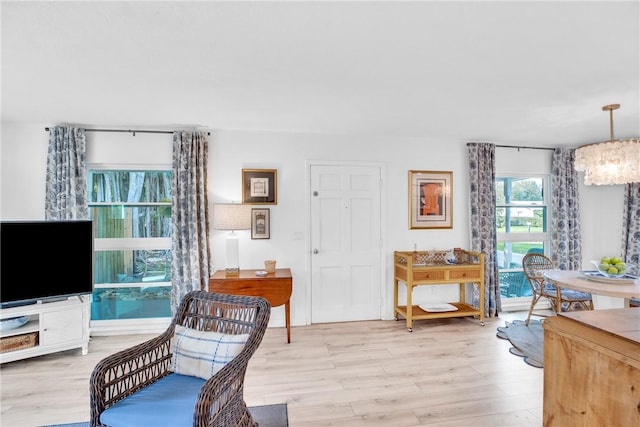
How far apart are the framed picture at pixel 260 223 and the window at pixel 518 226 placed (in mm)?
3082

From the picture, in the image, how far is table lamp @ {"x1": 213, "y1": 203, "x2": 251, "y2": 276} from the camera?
327 centimetres

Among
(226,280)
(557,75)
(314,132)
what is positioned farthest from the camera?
(314,132)

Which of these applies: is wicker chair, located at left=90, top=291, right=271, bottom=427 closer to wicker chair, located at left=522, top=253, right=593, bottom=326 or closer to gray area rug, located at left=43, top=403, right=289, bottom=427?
gray area rug, located at left=43, top=403, right=289, bottom=427

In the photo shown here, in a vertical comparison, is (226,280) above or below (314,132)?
below

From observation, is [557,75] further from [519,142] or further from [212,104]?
[212,104]

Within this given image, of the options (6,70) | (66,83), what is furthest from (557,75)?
(6,70)

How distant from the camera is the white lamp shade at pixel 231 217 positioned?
3262mm

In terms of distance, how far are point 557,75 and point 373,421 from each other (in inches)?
103

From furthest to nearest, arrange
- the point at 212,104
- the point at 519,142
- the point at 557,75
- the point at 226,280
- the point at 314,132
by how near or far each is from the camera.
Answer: the point at 519,142
the point at 314,132
the point at 226,280
the point at 212,104
the point at 557,75

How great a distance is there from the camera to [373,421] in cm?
206

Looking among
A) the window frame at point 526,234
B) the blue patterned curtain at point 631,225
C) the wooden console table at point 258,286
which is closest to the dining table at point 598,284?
the window frame at point 526,234

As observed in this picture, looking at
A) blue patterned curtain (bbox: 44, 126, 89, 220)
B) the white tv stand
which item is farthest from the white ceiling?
the white tv stand

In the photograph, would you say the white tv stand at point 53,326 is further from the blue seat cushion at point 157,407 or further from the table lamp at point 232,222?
the blue seat cushion at point 157,407

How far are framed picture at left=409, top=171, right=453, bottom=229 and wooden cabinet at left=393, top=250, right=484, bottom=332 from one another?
0.39 m
